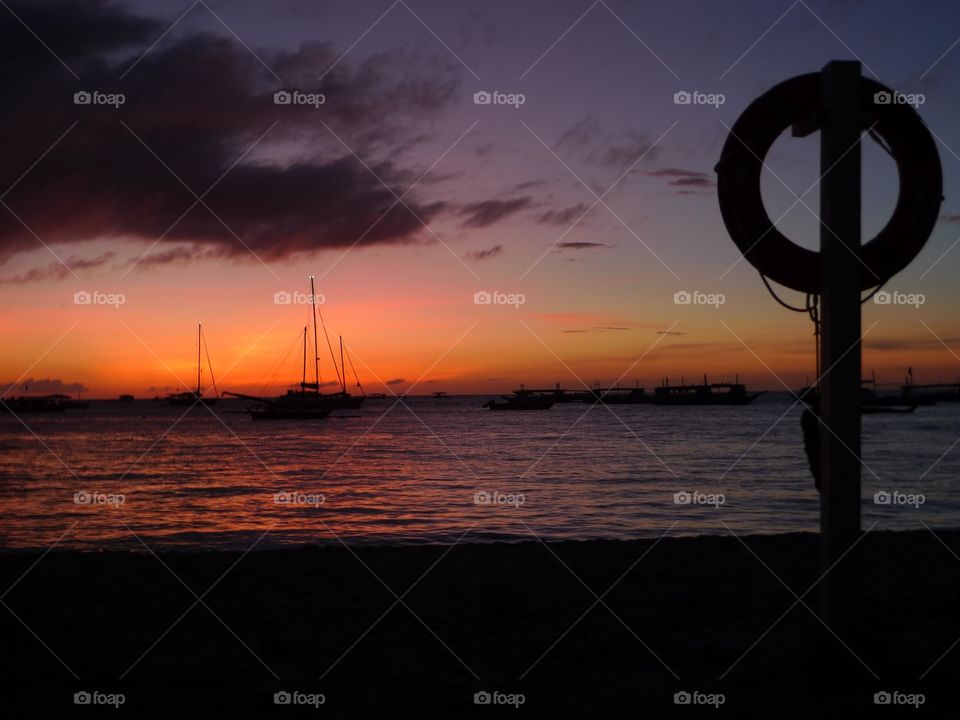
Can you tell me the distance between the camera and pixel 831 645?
4.38 meters

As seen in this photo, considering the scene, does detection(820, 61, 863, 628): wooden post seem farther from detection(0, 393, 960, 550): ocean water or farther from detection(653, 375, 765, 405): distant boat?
detection(653, 375, 765, 405): distant boat

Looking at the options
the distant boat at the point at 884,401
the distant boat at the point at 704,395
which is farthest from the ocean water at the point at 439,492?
the distant boat at the point at 704,395

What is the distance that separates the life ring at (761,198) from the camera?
186 inches

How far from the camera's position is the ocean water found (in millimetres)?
14648

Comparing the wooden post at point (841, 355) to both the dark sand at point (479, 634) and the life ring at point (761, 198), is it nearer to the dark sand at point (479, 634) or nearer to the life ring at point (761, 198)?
the dark sand at point (479, 634)

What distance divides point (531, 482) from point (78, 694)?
19.3m

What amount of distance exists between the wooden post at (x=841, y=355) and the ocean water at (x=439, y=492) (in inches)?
353

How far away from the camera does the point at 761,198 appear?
16.2ft

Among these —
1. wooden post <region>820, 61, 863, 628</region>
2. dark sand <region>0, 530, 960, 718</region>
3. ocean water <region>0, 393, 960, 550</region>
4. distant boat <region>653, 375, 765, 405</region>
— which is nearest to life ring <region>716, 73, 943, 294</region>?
wooden post <region>820, 61, 863, 628</region>

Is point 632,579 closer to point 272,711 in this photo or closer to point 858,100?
point 272,711

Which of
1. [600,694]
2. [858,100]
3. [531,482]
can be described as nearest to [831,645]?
[600,694]

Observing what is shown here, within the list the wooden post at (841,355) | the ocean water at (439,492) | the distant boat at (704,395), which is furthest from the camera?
the distant boat at (704,395)

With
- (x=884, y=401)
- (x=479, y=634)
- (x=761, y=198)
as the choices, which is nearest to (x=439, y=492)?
(x=479, y=634)

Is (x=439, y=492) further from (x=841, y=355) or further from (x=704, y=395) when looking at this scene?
(x=704, y=395)
